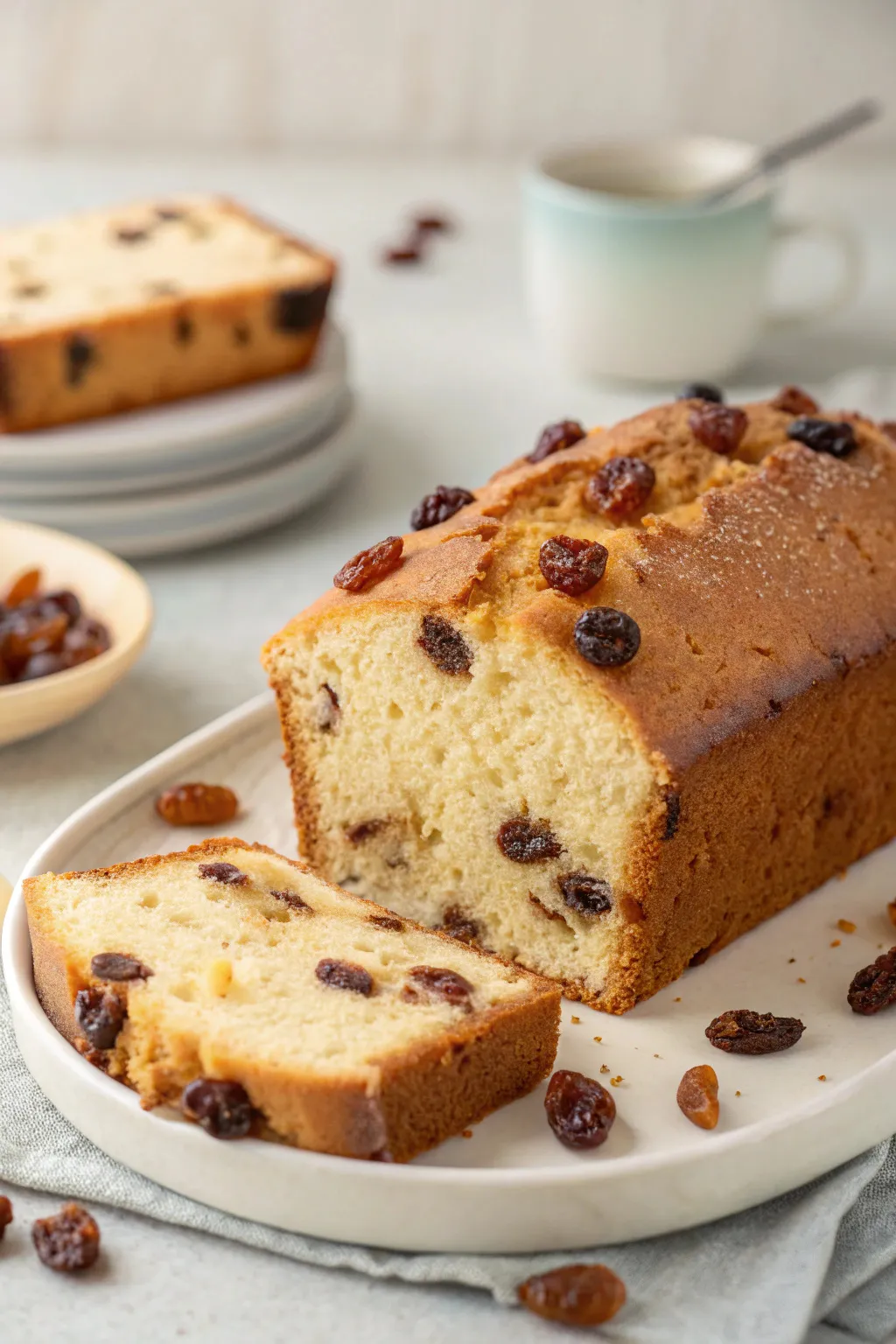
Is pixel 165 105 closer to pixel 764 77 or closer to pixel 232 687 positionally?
pixel 764 77

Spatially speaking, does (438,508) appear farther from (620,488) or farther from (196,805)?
(196,805)

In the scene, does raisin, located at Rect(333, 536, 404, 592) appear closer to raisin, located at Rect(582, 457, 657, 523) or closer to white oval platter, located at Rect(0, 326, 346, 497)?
raisin, located at Rect(582, 457, 657, 523)

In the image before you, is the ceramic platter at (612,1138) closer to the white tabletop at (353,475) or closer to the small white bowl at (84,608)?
the white tabletop at (353,475)

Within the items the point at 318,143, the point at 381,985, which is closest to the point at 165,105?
the point at 318,143

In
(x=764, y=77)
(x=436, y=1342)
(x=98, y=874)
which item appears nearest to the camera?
(x=436, y=1342)

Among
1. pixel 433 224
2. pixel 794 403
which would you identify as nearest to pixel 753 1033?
pixel 794 403

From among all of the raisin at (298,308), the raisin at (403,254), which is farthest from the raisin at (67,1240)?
the raisin at (403,254)

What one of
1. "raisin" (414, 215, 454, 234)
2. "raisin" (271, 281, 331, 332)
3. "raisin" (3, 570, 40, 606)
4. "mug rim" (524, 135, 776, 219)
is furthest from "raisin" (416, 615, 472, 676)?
"raisin" (414, 215, 454, 234)
